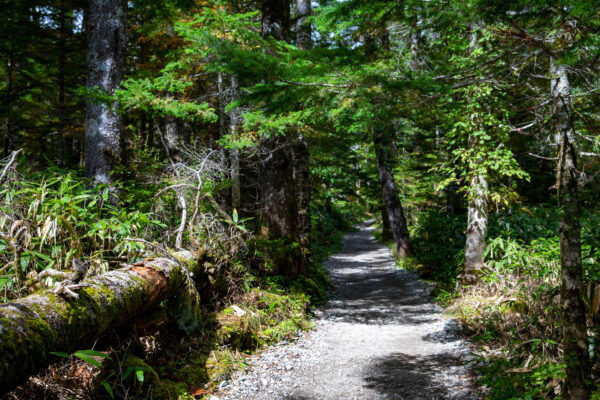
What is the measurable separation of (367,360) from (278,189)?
419cm

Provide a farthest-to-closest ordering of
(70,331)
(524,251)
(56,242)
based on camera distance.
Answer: (524,251) < (56,242) < (70,331)

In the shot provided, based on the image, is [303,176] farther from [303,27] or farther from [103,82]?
[103,82]

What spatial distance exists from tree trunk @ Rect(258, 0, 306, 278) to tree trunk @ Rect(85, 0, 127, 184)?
10.3 ft

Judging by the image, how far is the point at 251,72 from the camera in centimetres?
378

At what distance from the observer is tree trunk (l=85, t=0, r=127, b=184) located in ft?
18.7

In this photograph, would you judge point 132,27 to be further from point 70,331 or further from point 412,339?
point 412,339

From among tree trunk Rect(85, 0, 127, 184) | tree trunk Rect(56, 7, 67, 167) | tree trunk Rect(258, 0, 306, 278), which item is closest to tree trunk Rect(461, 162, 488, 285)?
tree trunk Rect(258, 0, 306, 278)

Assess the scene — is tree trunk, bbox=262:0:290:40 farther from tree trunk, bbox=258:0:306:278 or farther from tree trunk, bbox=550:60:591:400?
tree trunk, bbox=550:60:591:400

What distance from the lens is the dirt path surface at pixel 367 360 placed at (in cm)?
394

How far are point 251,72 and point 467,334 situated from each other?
5.49 m

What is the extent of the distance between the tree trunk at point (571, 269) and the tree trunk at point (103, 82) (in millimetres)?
6420

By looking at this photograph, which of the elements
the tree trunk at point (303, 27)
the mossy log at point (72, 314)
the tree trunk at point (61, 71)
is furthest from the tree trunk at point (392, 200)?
the tree trunk at point (61, 71)

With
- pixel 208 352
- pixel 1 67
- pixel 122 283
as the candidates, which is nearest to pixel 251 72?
pixel 122 283

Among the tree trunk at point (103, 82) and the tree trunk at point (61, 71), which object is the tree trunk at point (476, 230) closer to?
the tree trunk at point (103, 82)
